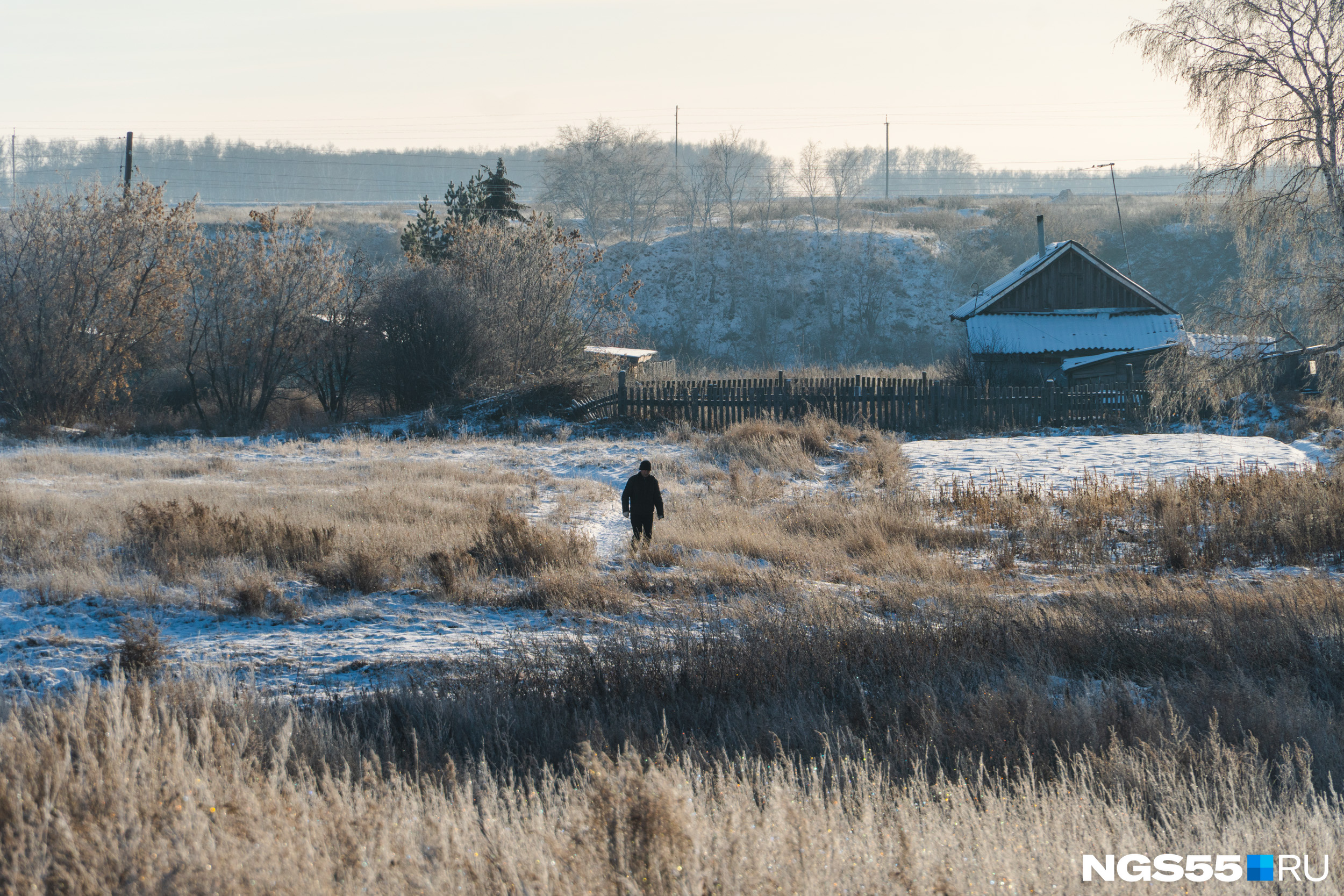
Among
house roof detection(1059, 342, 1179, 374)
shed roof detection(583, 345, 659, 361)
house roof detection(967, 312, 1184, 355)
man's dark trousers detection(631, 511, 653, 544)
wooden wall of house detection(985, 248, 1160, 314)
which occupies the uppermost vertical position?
wooden wall of house detection(985, 248, 1160, 314)

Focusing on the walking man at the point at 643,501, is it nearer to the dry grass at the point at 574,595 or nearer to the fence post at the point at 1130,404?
the dry grass at the point at 574,595

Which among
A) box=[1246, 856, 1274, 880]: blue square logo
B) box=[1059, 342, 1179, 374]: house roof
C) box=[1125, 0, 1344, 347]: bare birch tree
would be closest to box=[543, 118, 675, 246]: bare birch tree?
box=[1059, 342, 1179, 374]: house roof

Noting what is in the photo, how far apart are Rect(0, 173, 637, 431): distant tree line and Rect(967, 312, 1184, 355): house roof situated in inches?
543

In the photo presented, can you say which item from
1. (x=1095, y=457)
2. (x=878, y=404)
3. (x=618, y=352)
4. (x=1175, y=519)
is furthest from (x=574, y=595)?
(x=618, y=352)

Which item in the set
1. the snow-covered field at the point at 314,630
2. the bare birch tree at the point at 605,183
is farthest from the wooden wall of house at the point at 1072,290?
the bare birch tree at the point at 605,183

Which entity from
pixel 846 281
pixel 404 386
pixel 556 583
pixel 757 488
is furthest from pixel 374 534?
pixel 846 281

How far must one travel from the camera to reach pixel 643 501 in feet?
33.2

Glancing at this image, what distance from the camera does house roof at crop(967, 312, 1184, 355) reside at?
94.5 ft

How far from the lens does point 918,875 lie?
2.82 meters

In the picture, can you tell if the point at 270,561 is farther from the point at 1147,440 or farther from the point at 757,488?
the point at 1147,440

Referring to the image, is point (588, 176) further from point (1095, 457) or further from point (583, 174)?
point (1095, 457)

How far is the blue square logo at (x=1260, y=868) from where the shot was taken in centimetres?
316

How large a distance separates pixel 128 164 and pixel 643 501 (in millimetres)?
24701

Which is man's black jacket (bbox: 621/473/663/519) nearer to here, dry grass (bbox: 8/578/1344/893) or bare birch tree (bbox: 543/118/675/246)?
dry grass (bbox: 8/578/1344/893)
